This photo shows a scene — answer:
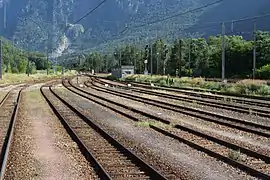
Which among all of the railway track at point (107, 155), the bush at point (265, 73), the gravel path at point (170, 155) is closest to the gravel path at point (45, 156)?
the railway track at point (107, 155)

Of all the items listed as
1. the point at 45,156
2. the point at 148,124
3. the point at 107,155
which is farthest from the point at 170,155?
the point at 148,124

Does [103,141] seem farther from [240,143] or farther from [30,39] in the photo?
[30,39]

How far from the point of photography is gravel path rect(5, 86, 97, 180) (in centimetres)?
1037

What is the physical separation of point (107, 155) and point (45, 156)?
65.2 inches

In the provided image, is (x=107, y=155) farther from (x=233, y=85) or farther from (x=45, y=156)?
(x=233, y=85)

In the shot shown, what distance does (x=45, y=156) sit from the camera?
12539 millimetres

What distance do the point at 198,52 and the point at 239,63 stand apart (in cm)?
2374

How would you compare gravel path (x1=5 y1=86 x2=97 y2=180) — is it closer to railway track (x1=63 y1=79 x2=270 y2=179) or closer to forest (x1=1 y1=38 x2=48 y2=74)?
railway track (x1=63 y1=79 x2=270 y2=179)

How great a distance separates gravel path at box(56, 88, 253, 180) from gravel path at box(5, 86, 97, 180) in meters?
1.71

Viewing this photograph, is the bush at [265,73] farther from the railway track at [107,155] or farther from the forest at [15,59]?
the forest at [15,59]

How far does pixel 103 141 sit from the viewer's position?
14.8 m

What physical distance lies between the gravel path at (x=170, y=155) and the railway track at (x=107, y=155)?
0.39 m

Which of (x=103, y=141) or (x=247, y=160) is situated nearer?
(x=247, y=160)

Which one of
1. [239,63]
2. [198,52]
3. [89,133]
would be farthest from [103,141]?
[198,52]
